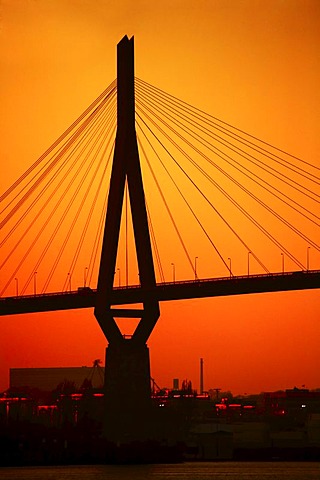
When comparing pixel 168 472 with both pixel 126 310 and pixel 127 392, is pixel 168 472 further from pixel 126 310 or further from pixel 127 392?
pixel 126 310

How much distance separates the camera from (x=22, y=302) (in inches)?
2170

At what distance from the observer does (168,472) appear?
4662 centimetres

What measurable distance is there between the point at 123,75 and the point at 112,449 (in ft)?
39.2

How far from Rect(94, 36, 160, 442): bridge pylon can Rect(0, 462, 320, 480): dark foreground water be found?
165cm

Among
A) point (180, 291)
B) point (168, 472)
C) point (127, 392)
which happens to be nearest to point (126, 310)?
point (127, 392)

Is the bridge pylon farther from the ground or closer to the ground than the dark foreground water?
farther from the ground

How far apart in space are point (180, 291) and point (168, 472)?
8073 mm

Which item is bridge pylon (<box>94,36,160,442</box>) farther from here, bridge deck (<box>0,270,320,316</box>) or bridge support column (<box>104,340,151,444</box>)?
bridge deck (<box>0,270,320,316</box>)

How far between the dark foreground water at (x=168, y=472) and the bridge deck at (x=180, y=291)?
5740 mm

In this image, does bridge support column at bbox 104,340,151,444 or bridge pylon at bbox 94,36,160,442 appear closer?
bridge pylon at bbox 94,36,160,442

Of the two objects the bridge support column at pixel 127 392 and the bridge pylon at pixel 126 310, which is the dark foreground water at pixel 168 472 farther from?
the bridge pylon at pixel 126 310

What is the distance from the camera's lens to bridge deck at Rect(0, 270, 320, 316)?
51.4 meters

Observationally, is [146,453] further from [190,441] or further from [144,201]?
[190,441]

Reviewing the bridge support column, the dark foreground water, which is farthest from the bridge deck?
the dark foreground water
